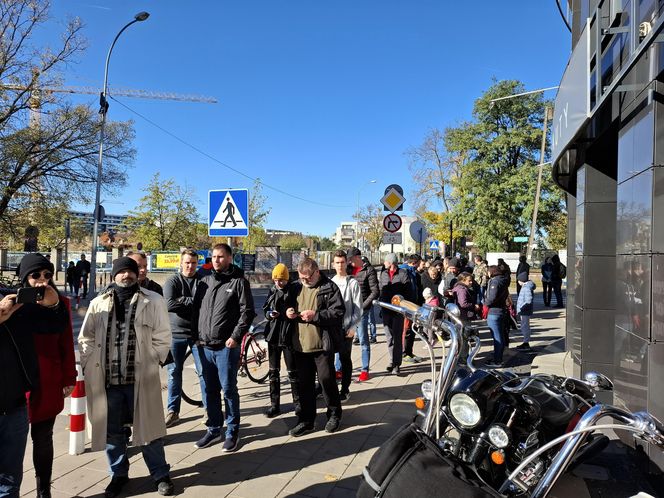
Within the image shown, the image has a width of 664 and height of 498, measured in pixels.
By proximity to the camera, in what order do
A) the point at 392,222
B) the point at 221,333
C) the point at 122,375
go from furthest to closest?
the point at 392,222, the point at 221,333, the point at 122,375

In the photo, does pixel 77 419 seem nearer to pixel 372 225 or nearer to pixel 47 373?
pixel 47 373

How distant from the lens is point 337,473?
3.78 metres

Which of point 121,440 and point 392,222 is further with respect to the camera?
point 392,222

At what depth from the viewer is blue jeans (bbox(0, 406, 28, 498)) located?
2.70m

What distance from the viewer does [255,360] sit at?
22.3 ft

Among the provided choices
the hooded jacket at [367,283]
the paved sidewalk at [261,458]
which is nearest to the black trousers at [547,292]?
the hooded jacket at [367,283]

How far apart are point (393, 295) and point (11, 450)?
16.3ft

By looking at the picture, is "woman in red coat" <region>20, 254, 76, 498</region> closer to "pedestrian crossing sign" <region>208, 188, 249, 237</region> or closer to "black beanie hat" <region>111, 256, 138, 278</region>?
"black beanie hat" <region>111, 256, 138, 278</region>

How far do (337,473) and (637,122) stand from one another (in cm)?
411

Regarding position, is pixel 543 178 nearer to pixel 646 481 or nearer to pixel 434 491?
pixel 646 481

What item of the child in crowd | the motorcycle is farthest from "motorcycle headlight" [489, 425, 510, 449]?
the child in crowd

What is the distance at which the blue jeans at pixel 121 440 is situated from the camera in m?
3.43

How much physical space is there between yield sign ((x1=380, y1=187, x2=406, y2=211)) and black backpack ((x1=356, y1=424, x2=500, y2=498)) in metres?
7.92

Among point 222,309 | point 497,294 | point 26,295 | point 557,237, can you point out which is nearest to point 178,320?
point 222,309
